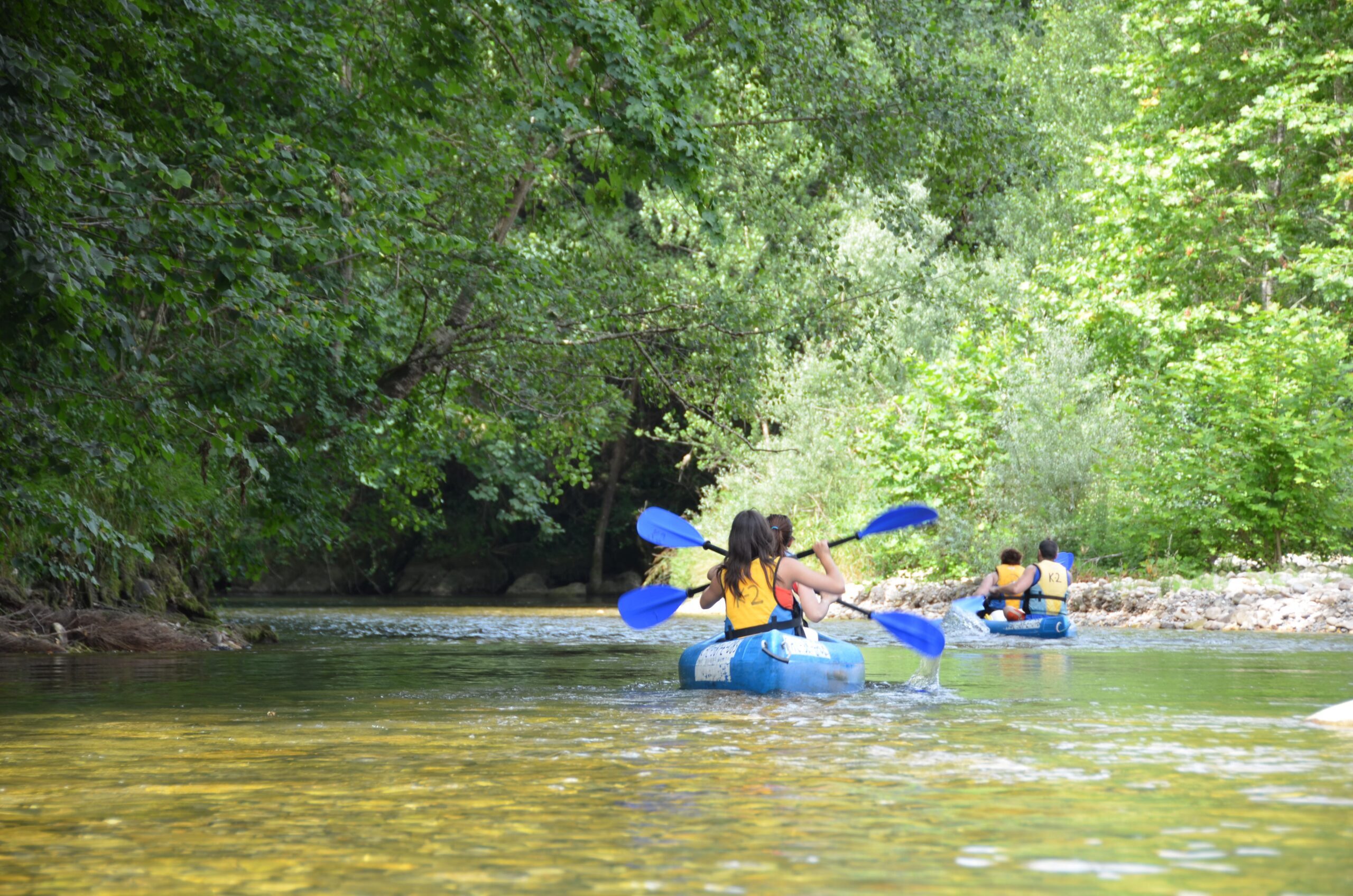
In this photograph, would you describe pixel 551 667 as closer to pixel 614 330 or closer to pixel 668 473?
pixel 614 330

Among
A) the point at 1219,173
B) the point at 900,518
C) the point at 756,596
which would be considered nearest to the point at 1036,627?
the point at 900,518

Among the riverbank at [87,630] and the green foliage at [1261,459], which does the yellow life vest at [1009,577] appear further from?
the riverbank at [87,630]

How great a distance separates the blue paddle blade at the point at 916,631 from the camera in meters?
9.12

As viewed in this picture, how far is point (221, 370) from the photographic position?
1048 centimetres

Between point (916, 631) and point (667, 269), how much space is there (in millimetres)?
15035

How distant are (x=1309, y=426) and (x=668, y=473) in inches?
762

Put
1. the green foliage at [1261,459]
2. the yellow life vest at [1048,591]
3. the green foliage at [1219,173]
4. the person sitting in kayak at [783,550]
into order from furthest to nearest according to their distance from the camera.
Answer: the green foliage at [1219,173] → the green foliage at [1261,459] → the yellow life vest at [1048,591] → the person sitting in kayak at [783,550]

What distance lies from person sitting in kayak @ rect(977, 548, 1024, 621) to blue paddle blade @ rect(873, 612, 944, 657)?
644 centimetres

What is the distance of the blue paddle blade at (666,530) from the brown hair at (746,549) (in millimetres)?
916

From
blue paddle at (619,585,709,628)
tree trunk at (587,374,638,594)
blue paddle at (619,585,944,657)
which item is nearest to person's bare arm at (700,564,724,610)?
blue paddle at (619,585,944,657)

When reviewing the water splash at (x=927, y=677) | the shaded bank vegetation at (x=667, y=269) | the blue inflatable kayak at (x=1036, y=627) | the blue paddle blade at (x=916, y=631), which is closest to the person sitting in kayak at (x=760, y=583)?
the blue paddle blade at (x=916, y=631)

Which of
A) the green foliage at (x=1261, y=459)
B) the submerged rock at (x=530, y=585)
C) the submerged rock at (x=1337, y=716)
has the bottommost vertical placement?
the submerged rock at (x=1337, y=716)

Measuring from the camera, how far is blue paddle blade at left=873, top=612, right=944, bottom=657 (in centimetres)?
912

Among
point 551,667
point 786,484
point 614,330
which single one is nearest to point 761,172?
point 614,330
